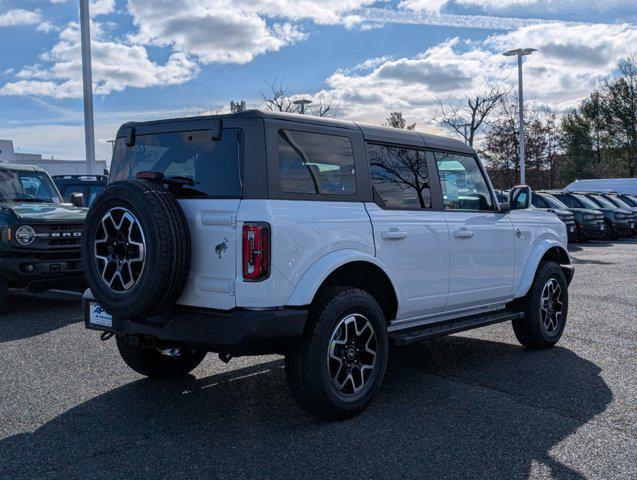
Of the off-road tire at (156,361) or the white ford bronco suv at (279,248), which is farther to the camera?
the off-road tire at (156,361)

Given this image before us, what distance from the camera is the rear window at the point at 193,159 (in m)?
4.18

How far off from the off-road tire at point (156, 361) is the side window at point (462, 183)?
2.43 m

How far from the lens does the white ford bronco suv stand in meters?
3.97

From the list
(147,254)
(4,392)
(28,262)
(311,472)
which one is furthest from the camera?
(28,262)

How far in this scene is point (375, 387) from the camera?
15.1 feet

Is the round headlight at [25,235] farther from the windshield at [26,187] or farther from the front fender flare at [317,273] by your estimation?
the front fender flare at [317,273]

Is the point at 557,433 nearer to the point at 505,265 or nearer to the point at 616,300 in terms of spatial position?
the point at 505,265

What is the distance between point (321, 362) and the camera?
4164 millimetres

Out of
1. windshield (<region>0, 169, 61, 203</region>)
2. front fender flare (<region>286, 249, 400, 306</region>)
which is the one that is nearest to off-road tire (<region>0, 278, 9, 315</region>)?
windshield (<region>0, 169, 61, 203</region>)

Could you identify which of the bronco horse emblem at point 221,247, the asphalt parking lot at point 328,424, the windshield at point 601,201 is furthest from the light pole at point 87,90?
the windshield at point 601,201

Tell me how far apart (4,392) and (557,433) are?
397cm

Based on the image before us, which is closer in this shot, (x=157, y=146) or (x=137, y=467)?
(x=137, y=467)

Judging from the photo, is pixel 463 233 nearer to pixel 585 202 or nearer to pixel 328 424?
pixel 328 424

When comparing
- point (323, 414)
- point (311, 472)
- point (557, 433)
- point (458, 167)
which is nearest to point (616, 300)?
point (458, 167)
